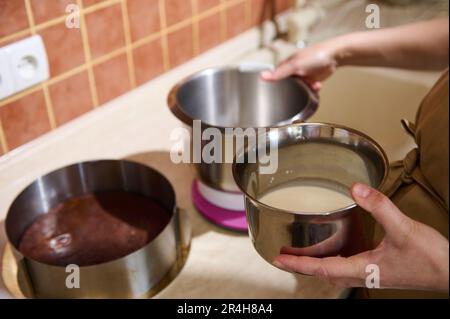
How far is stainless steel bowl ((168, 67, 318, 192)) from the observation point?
2.71 ft

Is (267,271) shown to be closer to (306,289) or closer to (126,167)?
(306,289)

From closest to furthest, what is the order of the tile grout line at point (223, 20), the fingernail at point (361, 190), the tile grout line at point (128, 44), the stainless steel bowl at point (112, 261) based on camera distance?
1. the fingernail at point (361, 190)
2. the stainless steel bowl at point (112, 261)
3. the tile grout line at point (128, 44)
4. the tile grout line at point (223, 20)

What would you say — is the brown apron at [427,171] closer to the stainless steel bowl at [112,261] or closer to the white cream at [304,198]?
the white cream at [304,198]

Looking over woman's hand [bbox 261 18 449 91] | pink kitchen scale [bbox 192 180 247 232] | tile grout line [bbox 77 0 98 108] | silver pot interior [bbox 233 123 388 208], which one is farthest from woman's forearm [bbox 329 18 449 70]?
tile grout line [bbox 77 0 98 108]

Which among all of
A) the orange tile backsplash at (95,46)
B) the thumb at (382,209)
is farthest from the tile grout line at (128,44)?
the thumb at (382,209)

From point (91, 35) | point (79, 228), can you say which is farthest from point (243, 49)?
point (79, 228)

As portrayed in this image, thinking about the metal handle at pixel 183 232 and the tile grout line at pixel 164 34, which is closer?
the metal handle at pixel 183 232

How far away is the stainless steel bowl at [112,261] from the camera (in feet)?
2.22

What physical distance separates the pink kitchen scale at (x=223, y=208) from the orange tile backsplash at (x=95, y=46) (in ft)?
0.79

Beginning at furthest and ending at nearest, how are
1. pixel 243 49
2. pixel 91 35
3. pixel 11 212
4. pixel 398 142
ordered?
pixel 243 49 < pixel 91 35 < pixel 11 212 < pixel 398 142

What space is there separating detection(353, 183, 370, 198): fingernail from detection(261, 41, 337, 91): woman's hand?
15.2 inches

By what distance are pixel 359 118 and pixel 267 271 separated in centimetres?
25

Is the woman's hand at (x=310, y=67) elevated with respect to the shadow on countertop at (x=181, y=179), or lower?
elevated
